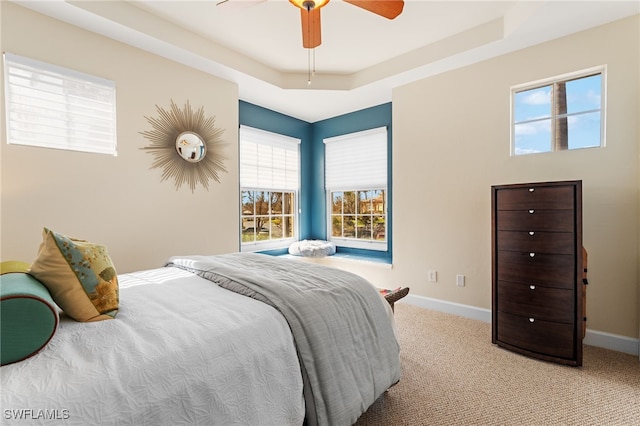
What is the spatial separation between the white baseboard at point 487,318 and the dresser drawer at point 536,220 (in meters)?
1.04

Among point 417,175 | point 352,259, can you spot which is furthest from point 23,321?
point 352,259

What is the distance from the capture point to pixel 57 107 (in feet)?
7.28

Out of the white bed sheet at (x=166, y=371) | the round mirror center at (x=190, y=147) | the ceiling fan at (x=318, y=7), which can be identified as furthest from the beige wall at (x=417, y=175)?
the white bed sheet at (x=166, y=371)

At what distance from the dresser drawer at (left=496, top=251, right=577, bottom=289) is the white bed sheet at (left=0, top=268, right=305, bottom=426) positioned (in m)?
2.00

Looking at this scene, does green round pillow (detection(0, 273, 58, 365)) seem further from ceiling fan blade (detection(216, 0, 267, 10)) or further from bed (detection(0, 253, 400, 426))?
ceiling fan blade (detection(216, 0, 267, 10))

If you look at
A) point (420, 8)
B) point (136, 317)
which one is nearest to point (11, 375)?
point (136, 317)

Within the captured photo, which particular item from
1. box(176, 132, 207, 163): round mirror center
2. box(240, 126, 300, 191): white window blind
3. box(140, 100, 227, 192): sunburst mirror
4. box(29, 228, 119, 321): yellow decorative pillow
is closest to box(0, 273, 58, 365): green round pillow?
box(29, 228, 119, 321): yellow decorative pillow

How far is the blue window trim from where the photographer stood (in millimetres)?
3924

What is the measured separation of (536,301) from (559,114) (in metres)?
1.68

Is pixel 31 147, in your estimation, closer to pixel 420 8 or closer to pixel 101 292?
pixel 101 292

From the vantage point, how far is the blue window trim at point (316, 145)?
3.92m

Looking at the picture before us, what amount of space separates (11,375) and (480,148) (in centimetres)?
345

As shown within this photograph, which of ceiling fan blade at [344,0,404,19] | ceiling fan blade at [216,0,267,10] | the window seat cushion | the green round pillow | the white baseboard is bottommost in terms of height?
the white baseboard

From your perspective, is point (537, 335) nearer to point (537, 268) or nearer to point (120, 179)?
point (537, 268)
